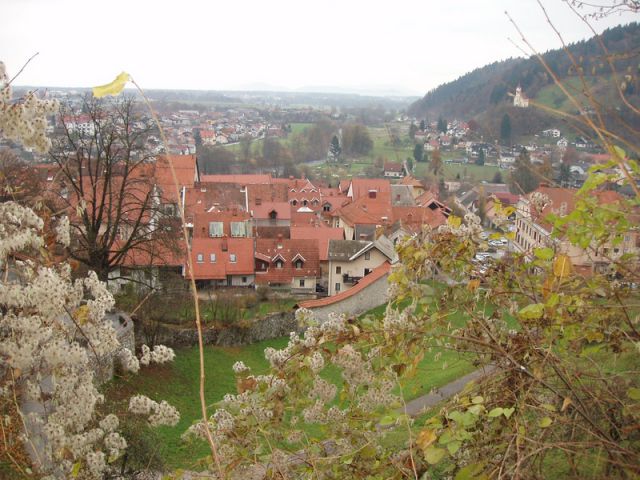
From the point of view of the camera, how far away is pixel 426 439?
101 inches

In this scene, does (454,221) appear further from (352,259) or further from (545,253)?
(352,259)

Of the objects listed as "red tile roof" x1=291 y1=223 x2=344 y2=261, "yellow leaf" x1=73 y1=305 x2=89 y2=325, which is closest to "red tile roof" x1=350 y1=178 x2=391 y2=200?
"red tile roof" x1=291 y1=223 x2=344 y2=261

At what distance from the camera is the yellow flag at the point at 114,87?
1.78 m

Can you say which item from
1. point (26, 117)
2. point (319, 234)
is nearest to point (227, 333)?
point (319, 234)

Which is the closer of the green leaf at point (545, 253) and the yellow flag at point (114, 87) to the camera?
the yellow flag at point (114, 87)

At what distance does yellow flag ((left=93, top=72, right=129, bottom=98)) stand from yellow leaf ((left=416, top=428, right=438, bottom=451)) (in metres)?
1.88

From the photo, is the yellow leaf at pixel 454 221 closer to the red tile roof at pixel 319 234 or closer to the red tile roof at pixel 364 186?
the red tile roof at pixel 319 234

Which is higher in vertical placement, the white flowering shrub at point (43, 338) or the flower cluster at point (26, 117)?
the flower cluster at point (26, 117)

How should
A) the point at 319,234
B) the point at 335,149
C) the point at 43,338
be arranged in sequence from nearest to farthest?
the point at 43,338
the point at 319,234
the point at 335,149

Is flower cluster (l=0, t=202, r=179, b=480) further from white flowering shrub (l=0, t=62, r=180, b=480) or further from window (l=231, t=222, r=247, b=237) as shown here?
window (l=231, t=222, r=247, b=237)

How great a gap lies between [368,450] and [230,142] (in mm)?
110424

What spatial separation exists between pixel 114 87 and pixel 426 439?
6.28ft

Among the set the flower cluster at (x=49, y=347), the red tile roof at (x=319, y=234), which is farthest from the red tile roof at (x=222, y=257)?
the flower cluster at (x=49, y=347)

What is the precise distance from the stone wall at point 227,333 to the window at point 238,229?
11328 mm
